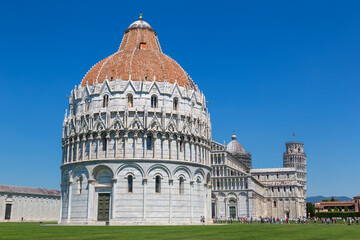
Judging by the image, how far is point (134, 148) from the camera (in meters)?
53.7

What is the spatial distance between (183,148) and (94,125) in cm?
1236

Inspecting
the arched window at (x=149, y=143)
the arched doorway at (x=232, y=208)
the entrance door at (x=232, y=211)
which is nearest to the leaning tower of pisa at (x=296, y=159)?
the arched doorway at (x=232, y=208)

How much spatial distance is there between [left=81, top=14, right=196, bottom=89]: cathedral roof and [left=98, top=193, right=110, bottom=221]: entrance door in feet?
53.2

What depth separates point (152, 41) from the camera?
226 feet

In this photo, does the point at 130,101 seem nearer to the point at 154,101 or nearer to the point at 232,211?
the point at 154,101

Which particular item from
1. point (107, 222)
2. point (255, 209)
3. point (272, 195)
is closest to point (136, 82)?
point (107, 222)

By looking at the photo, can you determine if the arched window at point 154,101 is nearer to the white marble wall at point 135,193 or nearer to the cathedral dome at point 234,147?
the white marble wall at point 135,193

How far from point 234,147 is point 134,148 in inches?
3704

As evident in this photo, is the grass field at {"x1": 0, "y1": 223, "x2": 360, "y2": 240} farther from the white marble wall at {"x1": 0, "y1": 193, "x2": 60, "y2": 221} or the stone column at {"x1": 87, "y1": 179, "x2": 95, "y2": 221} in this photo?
the white marble wall at {"x1": 0, "y1": 193, "x2": 60, "y2": 221}

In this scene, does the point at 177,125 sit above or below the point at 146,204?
above

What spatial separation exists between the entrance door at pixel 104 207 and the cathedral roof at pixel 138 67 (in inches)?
638

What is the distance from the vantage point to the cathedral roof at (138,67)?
192ft

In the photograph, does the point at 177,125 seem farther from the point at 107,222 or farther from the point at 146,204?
the point at 107,222

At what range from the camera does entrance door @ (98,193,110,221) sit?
174 ft
